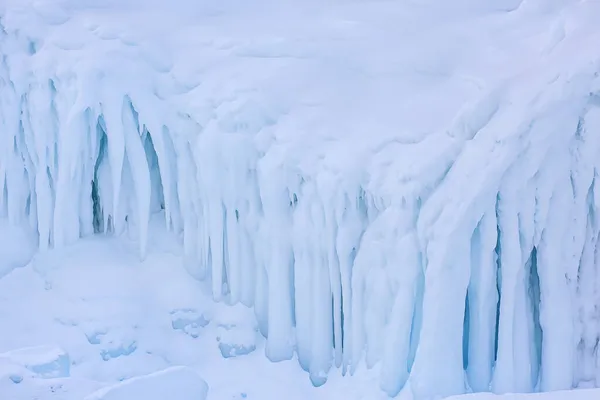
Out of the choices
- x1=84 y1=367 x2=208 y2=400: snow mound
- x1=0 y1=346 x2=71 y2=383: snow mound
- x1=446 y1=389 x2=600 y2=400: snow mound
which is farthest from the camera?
x1=0 y1=346 x2=71 y2=383: snow mound

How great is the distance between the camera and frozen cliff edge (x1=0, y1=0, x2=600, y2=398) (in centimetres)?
576

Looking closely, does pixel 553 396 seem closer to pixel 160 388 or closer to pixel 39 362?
pixel 160 388

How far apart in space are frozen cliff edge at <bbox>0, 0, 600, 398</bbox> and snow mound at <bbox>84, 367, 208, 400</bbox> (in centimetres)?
119

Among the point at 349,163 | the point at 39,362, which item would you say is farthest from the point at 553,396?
the point at 39,362

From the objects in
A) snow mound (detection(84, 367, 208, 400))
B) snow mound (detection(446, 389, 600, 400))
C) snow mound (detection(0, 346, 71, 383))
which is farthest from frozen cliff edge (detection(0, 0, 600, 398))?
snow mound (detection(0, 346, 71, 383))

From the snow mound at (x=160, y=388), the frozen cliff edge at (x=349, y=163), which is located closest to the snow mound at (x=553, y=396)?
the frozen cliff edge at (x=349, y=163)

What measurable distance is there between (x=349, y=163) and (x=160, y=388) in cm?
219

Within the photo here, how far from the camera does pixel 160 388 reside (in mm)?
5438

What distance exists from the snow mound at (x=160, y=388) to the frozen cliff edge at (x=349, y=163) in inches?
46.8

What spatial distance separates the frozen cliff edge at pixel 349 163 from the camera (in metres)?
A: 5.76

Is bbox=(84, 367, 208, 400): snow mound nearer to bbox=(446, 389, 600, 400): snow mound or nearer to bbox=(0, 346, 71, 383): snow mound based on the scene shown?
bbox=(0, 346, 71, 383): snow mound

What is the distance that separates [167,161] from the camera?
7320mm

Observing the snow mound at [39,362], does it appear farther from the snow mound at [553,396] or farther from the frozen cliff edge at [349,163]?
the snow mound at [553,396]

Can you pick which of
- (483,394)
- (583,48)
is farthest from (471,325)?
(583,48)
